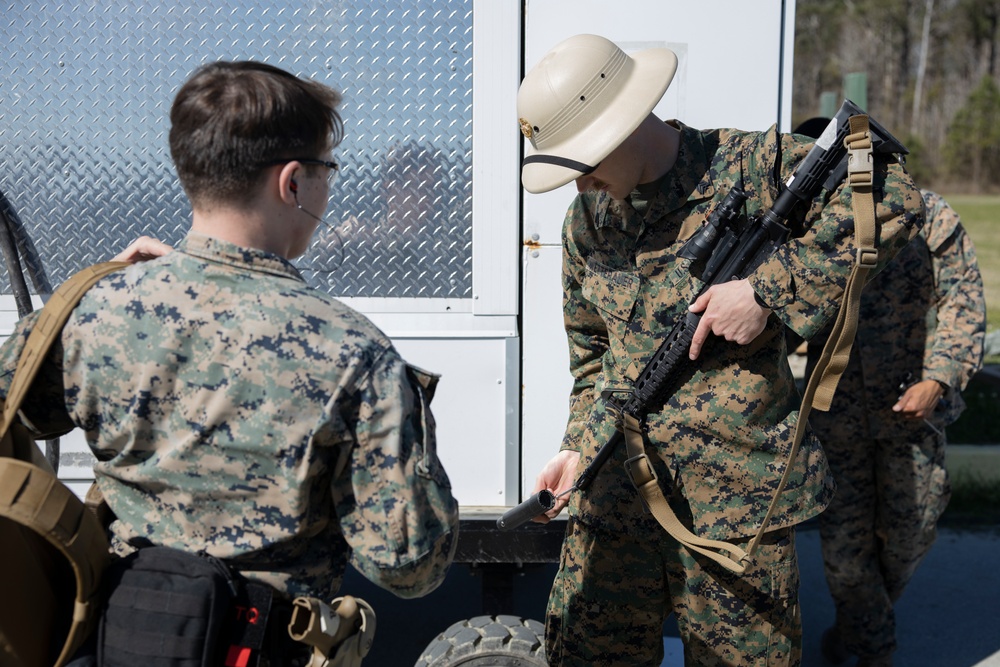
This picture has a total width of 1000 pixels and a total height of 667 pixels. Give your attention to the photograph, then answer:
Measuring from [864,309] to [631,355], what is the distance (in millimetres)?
1317

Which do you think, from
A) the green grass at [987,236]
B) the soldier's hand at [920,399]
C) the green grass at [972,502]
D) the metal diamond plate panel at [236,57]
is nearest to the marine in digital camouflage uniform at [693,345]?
the metal diamond plate panel at [236,57]

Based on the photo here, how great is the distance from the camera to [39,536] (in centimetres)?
139

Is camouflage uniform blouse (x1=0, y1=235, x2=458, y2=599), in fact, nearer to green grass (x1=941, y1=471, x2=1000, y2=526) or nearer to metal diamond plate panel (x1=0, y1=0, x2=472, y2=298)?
metal diamond plate panel (x1=0, y1=0, x2=472, y2=298)

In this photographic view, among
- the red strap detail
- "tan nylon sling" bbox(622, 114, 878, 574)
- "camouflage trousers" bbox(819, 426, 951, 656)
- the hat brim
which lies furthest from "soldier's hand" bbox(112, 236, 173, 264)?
"camouflage trousers" bbox(819, 426, 951, 656)

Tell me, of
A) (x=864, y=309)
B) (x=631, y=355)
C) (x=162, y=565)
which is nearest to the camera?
(x=162, y=565)

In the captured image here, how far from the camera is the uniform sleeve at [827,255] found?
202 centimetres

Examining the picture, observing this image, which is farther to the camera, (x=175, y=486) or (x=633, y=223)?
(x=633, y=223)

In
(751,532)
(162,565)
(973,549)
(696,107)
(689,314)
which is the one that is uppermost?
(696,107)

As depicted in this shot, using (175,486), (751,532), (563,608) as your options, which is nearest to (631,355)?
(751,532)

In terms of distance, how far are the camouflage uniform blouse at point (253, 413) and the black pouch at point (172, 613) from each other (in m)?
0.06

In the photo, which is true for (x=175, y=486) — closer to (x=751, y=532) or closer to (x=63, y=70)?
(x=751, y=532)

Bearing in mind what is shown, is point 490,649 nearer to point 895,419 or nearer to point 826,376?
point 826,376

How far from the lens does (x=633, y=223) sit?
221 cm

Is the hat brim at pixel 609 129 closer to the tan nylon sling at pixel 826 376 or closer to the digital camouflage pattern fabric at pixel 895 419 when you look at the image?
the tan nylon sling at pixel 826 376
